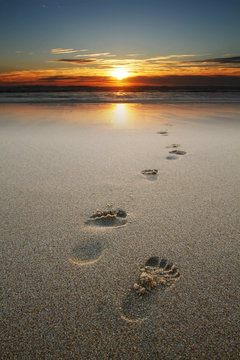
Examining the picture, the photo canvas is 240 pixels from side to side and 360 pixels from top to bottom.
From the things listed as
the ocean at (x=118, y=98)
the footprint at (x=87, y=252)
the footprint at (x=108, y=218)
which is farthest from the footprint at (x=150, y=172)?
the ocean at (x=118, y=98)

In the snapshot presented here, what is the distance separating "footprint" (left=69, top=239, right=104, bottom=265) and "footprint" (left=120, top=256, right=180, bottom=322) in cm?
25

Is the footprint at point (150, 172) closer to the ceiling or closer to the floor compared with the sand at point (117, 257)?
closer to the ceiling

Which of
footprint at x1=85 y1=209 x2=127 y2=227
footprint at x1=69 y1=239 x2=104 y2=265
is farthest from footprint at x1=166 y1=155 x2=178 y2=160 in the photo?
footprint at x1=69 y1=239 x2=104 y2=265

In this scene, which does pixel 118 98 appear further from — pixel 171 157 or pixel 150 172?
pixel 150 172

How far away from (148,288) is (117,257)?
235 millimetres

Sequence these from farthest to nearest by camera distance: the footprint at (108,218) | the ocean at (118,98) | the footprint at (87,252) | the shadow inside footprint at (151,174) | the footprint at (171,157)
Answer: the ocean at (118,98) < the footprint at (171,157) < the shadow inside footprint at (151,174) < the footprint at (108,218) < the footprint at (87,252)

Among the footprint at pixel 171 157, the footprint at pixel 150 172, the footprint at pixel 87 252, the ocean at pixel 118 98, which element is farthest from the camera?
the ocean at pixel 118 98

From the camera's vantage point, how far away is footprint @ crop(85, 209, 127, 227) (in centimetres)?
148

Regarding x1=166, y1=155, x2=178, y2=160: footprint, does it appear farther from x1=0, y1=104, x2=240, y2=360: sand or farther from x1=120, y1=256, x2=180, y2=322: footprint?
x1=120, y1=256, x2=180, y2=322: footprint

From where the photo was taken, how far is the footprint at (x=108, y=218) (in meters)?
1.48

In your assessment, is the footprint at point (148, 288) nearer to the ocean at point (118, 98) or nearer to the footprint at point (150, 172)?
the footprint at point (150, 172)

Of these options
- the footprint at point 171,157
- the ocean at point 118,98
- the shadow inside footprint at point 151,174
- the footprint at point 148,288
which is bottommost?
the footprint at point 148,288

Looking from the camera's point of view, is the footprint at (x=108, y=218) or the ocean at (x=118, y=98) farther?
the ocean at (x=118, y=98)

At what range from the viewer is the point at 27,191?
1889mm
